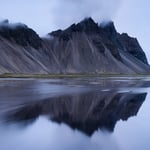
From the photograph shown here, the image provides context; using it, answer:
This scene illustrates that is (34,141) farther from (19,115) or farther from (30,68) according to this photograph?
(30,68)

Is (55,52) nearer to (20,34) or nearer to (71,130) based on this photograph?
(20,34)

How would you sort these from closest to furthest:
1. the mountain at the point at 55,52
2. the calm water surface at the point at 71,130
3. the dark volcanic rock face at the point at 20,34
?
the calm water surface at the point at 71,130 → the mountain at the point at 55,52 → the dark volcanic rock face at the point at 20,34

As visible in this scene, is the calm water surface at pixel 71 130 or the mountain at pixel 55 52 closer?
the calm water surface at pixel 71 130

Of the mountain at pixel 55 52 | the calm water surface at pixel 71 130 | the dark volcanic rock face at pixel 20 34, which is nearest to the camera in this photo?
the calm water surface at pixel 71 130

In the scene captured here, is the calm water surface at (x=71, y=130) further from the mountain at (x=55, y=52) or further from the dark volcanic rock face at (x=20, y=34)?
the dark volcanic rock face at (x=20, y=34)

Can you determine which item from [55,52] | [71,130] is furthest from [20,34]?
[71,130]

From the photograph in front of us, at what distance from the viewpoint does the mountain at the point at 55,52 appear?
132 metres

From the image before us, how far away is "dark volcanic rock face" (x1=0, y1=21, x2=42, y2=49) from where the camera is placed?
148875mm

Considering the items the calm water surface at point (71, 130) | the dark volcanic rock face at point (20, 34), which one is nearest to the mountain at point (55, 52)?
the dark volcanic rock face at point (20, 34)

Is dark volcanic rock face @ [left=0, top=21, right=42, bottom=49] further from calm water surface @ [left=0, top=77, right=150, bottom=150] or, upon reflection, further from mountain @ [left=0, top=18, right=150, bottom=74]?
calm water surface @ [left=0, top=77, right=150, bottom=150]

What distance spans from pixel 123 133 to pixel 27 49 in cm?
13895

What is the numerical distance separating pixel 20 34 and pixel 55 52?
25229mm

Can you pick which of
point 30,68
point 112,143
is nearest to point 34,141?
point 112,143

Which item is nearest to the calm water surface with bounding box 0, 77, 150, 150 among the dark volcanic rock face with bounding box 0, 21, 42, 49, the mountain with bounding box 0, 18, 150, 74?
the mountain with bounding box 0, 18, 150, 74
